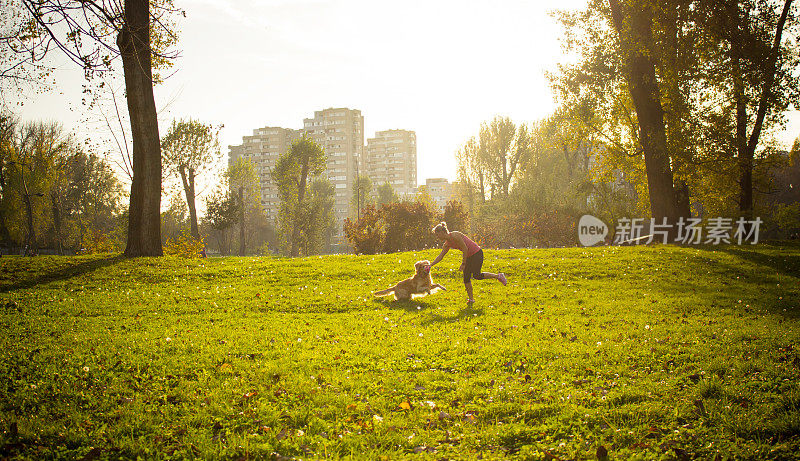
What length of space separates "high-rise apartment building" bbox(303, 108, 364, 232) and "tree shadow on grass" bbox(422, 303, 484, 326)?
13412 centimetres

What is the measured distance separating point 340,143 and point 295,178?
291ft

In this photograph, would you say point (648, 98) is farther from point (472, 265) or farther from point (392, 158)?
point (392, 158)

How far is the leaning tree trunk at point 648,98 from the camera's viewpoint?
22703 mm

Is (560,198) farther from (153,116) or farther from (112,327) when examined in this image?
(112,327)

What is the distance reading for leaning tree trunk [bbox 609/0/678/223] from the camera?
2270 cm

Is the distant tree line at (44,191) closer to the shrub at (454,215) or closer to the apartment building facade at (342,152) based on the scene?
the shrub at (454,215)

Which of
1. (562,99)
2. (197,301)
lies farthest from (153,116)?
(562,99)

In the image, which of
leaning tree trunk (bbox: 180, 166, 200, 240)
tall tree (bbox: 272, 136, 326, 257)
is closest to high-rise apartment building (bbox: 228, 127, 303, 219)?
tall tree (bbox: 272, 136, 326, 257)

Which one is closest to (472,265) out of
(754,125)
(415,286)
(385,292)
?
(415,286)

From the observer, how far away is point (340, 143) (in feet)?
477

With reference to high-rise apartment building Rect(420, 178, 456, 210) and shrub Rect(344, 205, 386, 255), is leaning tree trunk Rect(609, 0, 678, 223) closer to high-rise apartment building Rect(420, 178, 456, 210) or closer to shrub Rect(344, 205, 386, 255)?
shrub Rect(344, 205, 386, 255)

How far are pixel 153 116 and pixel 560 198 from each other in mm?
38995

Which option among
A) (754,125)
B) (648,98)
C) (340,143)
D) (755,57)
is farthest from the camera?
(340,143)

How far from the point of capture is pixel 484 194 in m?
67.4
